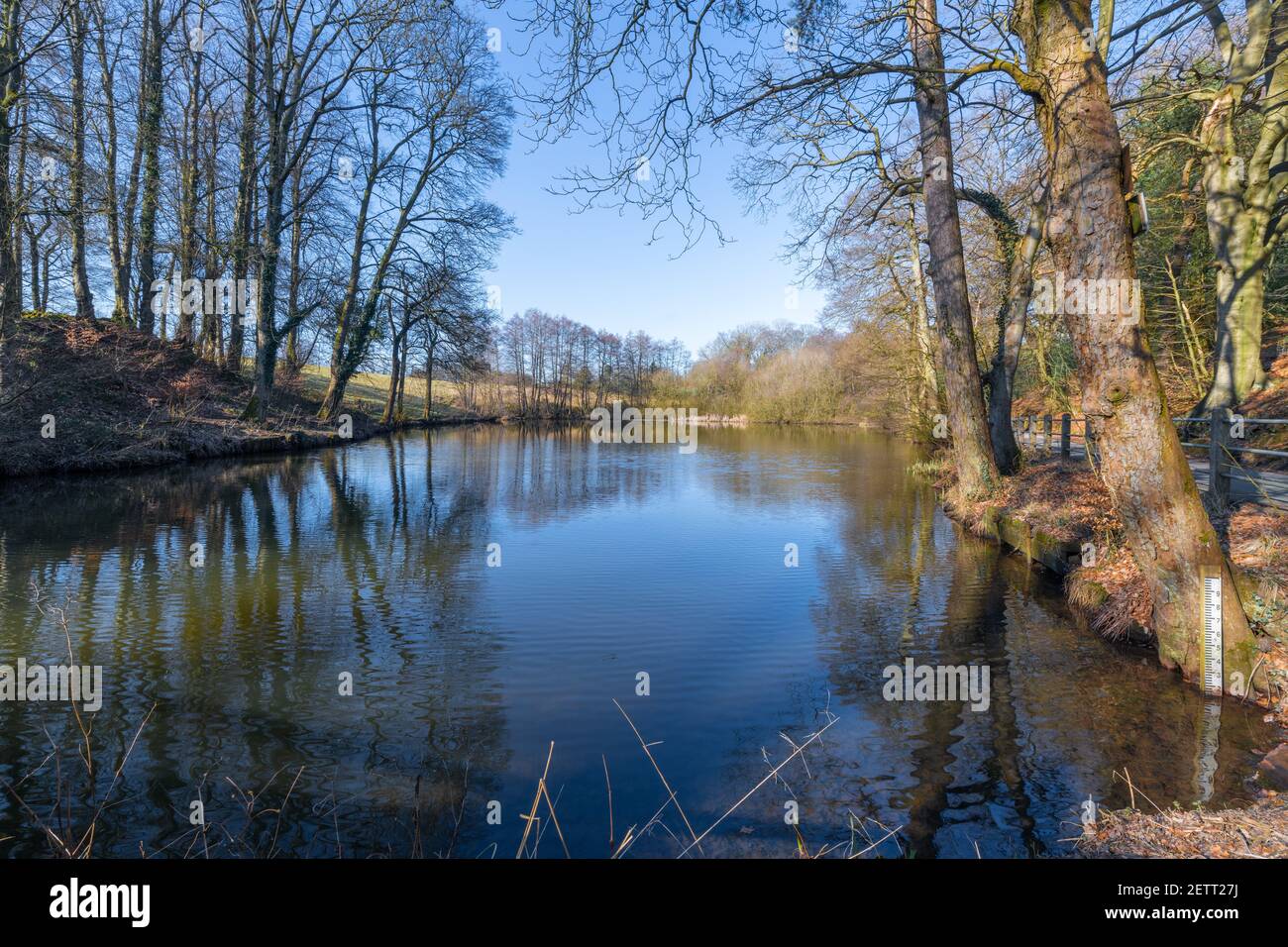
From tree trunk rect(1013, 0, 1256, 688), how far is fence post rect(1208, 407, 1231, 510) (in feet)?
6.02

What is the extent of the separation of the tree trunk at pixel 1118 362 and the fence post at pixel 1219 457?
184 cm

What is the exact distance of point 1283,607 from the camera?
4.09 metres

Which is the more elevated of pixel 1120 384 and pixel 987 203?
pixel 987 203

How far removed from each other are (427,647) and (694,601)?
2.56m

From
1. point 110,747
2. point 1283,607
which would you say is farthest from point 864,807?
point 110,747

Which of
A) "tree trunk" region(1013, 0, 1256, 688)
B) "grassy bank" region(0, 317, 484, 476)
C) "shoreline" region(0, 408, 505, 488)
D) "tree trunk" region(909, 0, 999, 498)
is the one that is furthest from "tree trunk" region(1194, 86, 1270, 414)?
"shoreline" region(0, 408, 505, 488)

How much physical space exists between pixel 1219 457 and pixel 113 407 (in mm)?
19597

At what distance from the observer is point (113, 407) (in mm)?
14977

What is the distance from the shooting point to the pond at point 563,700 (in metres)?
2.97

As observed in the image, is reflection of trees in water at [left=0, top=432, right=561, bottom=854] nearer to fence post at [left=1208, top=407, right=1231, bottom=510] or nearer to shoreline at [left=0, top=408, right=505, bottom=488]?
shoreline at [left=0, top=408, right=505, bottom=488]

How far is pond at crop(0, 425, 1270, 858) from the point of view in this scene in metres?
2.97
